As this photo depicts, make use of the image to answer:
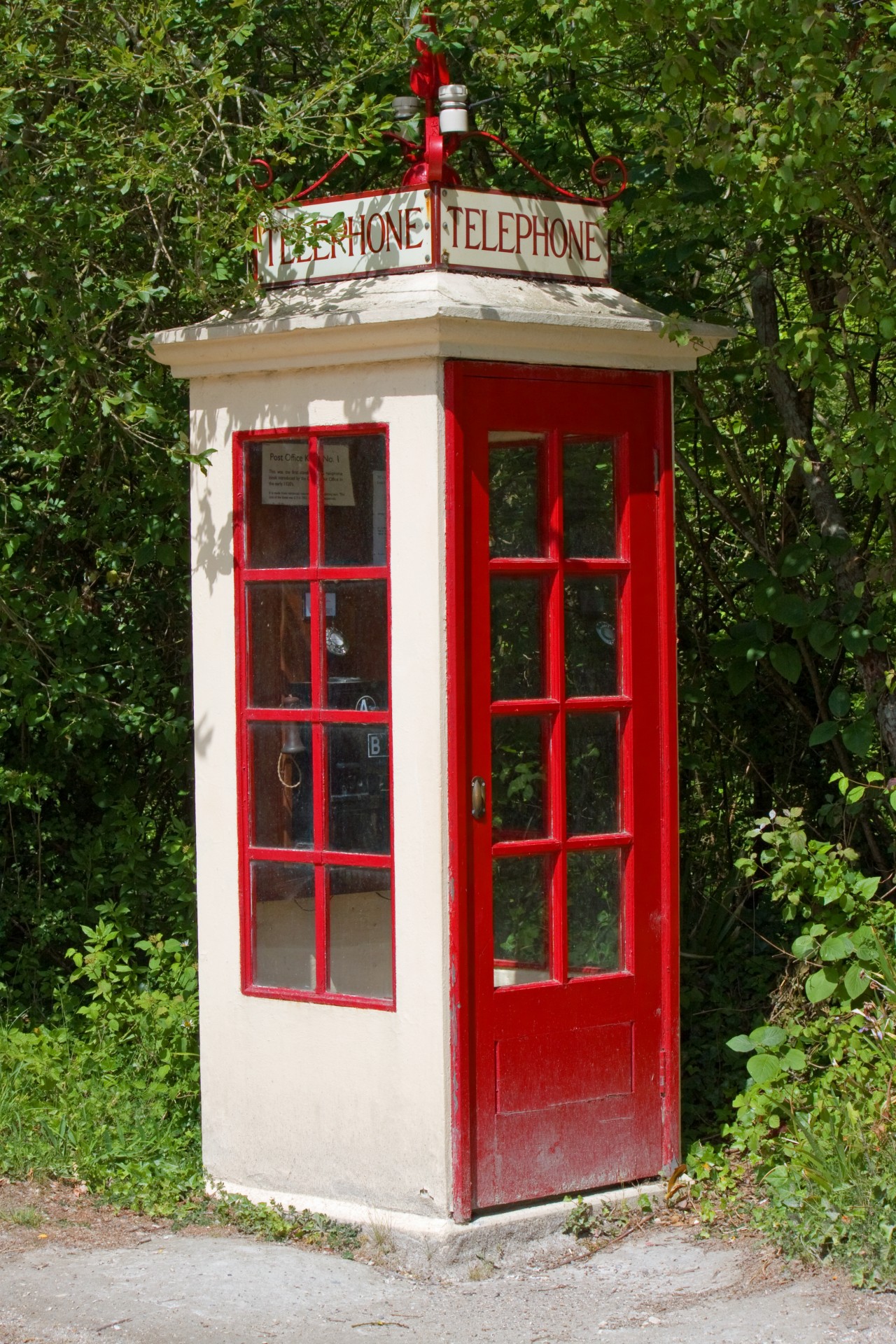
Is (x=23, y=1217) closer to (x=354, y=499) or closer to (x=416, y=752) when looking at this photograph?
(x=416, y=752)

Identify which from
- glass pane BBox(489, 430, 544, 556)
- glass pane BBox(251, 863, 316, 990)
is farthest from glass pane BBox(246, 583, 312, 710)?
glass pane BBox(489, 430, 544, 556)

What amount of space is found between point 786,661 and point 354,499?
6.43 feet

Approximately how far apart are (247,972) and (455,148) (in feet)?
8.50

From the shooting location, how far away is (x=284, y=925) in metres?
4.44

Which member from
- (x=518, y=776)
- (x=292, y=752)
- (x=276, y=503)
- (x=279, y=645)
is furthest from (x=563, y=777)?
(x=276, y=503)

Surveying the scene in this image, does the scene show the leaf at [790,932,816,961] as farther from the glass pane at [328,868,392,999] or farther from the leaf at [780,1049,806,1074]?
the glass pane at [328,868,392,999]

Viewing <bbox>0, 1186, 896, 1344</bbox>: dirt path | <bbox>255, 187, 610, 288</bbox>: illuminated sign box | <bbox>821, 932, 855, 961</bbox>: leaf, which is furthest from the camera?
<bbox>821, 932, 855, 961</bbox>: leaf

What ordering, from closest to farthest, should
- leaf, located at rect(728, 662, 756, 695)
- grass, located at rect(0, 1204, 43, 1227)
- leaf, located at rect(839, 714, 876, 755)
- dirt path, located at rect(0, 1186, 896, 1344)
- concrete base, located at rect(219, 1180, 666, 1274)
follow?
dirt path, located at rect(0, 1186, 896, 1344), concrete base, located at rect(219, 1180, 666, 1274), grass, located at rect(0, 1204, 43, 1227), leaf, located at rect(839, 714, 876, 755), leaf, located at rect(728, 662, 756, 695)

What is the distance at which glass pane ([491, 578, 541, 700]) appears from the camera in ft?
13.9

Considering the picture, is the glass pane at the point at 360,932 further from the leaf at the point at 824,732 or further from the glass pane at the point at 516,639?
the leaf at the point at 824,732

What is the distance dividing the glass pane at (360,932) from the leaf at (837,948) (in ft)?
4.56

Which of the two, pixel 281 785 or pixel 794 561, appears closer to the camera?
pixel 281 785

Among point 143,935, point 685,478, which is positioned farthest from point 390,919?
point 685,478

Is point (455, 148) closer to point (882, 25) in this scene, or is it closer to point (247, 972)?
point (882, 25)
